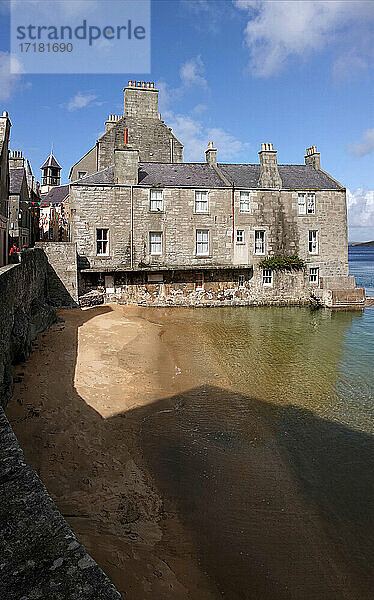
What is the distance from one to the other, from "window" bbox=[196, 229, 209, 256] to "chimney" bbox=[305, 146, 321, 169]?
10344 mm

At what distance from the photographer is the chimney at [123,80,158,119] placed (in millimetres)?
30078

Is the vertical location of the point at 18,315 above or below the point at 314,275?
below

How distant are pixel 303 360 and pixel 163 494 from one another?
9338mm

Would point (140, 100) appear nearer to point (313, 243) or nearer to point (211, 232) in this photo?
point (211, 232)

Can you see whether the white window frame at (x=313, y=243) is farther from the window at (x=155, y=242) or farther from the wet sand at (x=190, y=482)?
the wet sand at (x=190, y=482)

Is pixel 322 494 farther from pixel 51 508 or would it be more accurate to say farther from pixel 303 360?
pixel 303 360

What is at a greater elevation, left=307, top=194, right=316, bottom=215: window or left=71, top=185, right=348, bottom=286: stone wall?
left=307, top=194, right=316, bottom=215: window

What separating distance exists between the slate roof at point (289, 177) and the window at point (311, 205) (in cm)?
74

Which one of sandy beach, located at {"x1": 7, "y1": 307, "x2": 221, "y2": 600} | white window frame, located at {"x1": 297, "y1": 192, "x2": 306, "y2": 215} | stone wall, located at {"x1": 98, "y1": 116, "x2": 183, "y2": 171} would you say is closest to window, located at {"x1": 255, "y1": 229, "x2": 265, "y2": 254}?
white window frame, located at {"x1": 297, "y1": 192, "x2": 306, "y2": 215}

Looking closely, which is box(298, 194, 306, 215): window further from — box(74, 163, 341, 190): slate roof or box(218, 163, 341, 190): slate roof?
box(74, 163, 341, 190): slate roof

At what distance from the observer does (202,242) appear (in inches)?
1002

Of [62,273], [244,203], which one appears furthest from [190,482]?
[244,203]

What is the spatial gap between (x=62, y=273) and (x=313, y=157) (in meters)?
19.5

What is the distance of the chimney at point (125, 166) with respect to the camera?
23.9m
